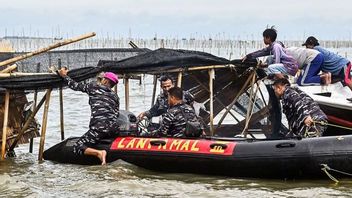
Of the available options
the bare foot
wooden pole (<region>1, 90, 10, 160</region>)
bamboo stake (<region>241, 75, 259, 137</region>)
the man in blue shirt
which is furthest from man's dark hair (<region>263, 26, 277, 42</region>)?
wooden pole (<region>1, 90, 10, 160</region>)

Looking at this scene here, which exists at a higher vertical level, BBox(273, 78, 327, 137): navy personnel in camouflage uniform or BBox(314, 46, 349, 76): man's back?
BBox(314, 46, 349, 76): man's back

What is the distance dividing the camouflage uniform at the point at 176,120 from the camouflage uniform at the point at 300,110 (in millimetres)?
1440

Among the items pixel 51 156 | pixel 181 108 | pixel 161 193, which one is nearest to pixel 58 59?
pixel 51 156

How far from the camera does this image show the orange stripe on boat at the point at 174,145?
10445 millimetres

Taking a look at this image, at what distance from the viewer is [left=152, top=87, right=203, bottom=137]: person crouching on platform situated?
10922mm

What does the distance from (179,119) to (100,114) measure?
131 centimetres

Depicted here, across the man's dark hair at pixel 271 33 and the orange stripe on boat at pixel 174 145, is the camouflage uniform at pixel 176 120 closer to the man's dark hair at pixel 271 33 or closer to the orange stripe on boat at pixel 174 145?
the orange stripe on boat at pixel 174 145

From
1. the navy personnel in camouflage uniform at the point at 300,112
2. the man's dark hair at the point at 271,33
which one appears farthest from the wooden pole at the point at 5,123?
the man's dark hair at the point at 271,33

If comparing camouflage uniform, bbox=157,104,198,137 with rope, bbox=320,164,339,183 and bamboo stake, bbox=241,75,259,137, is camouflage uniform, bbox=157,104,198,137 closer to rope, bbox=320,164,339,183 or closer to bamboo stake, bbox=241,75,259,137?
rope, bbox=320,164,339,183

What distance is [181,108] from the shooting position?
36.0ft

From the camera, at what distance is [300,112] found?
35.5 ft

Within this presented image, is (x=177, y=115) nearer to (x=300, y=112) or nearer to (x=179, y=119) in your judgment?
(x=179, y=119)

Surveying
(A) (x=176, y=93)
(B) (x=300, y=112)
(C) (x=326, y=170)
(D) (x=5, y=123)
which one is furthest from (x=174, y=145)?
(D) (x=5, y=123)

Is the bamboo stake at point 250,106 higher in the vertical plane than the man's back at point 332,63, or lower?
lower
